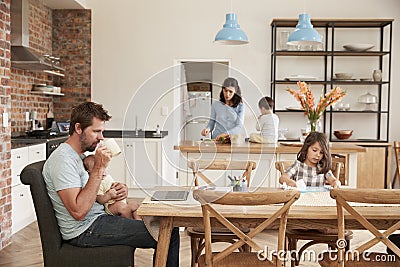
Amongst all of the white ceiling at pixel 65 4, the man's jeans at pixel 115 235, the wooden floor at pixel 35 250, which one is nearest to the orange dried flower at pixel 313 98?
the wooden floor at pixel 35 250

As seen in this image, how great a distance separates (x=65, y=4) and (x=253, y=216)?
529 cm

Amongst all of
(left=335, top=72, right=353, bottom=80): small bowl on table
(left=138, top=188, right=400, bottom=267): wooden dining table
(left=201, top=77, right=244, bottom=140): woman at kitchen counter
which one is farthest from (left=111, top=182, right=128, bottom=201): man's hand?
(left=335, top=72, right=353, bottom=80): small bowl on table

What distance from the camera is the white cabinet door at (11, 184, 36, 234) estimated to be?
4688 millimetres

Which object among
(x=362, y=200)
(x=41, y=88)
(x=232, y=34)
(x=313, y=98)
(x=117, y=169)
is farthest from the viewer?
(x=117, y=169)

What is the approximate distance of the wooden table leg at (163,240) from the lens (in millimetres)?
2576

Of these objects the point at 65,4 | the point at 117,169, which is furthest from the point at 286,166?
the point at 65,4

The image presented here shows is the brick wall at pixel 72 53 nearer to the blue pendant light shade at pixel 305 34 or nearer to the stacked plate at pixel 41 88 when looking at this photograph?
the stacked plate at pixel 41 88

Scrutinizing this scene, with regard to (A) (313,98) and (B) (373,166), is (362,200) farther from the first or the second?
(B) (373,166)

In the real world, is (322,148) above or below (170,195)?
above

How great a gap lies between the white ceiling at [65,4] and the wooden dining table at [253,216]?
480 centimetres

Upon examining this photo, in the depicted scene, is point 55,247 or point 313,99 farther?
point 313,99

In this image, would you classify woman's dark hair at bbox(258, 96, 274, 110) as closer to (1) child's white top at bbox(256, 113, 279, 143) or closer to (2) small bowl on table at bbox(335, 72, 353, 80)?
(1) child's white top at bbox(256, 113, 279, 143)

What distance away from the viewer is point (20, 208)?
4871mm

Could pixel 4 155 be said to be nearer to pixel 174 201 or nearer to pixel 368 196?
pixel 174 201
